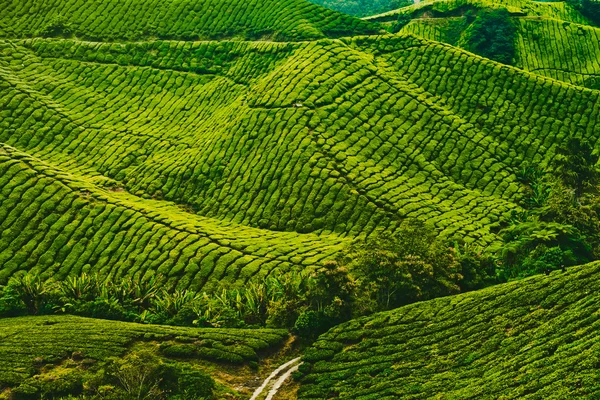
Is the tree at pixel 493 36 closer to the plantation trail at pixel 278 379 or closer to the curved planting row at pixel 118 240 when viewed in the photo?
the curved planting row at pixel 118 240

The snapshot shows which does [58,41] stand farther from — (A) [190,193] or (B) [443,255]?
(B) [443,255]

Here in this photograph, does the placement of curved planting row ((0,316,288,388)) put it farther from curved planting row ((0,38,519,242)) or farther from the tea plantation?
curved planting row ((0,38,519,242))

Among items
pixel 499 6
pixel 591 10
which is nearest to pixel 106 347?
pixel 499 6

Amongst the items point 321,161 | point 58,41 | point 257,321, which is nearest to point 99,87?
point 58,41

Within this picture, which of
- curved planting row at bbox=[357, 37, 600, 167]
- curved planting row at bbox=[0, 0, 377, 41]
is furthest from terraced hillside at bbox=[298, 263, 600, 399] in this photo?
curved planting row at bbox=[0, 0, 377, 41]

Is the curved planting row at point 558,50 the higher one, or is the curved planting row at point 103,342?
the curved planting row at point 558,50

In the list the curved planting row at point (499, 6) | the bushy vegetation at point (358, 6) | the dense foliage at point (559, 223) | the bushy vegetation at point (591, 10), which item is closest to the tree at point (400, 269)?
the dense foliage at point (559, 223)
